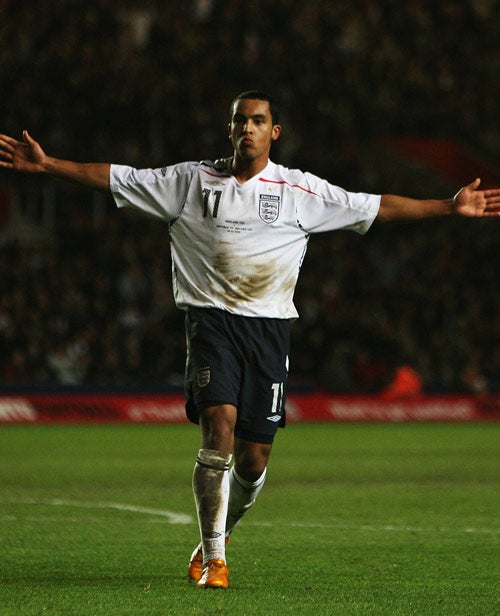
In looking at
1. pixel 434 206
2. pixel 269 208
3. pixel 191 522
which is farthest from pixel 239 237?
pixel 191 522

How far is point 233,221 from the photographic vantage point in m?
6.54

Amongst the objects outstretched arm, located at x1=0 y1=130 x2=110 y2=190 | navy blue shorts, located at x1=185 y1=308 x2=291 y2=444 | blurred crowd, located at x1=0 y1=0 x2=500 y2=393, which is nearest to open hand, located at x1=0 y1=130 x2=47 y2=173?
outstretched arm, located at x1=0 y1=130 x2=110 y2=190

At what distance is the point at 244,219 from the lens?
6.54 m

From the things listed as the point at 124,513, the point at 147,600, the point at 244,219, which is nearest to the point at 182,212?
the point at 244,219

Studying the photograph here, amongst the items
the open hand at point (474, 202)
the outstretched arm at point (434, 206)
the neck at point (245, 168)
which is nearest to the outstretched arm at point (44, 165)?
the neck at point (245, 168)

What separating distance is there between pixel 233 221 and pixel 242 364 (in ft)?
2.38

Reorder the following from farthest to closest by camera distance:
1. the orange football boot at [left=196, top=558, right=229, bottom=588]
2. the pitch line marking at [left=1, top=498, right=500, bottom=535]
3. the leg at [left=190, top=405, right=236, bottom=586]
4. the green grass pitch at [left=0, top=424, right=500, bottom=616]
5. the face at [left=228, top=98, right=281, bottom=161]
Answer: the pitch line marking at [left=1, top=498, right=500, bottom=535]
the face at [left=228, top=98, right=281, bottom=161]
the leg at [left=190, top=405, right=236, bottom=586]
the orange football boot at [left=196, top=558, right=229, bottom=588]
the green grass pitch at [left=0, top=424, right=500, bottom=616]

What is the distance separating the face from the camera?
6496mm

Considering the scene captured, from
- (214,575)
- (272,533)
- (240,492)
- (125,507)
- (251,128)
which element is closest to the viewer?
(214,575)

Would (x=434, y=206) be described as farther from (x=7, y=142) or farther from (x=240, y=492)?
(x=7, y=142)

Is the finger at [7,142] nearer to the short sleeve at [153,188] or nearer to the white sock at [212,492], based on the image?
the short sleeve at [153,188]

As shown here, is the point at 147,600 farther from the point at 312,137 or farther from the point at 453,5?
the point at 453,5

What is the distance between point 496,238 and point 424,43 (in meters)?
4.62

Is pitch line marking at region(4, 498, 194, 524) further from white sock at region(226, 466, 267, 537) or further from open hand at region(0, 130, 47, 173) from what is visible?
open hand at region(0, 130, 47, 173)
